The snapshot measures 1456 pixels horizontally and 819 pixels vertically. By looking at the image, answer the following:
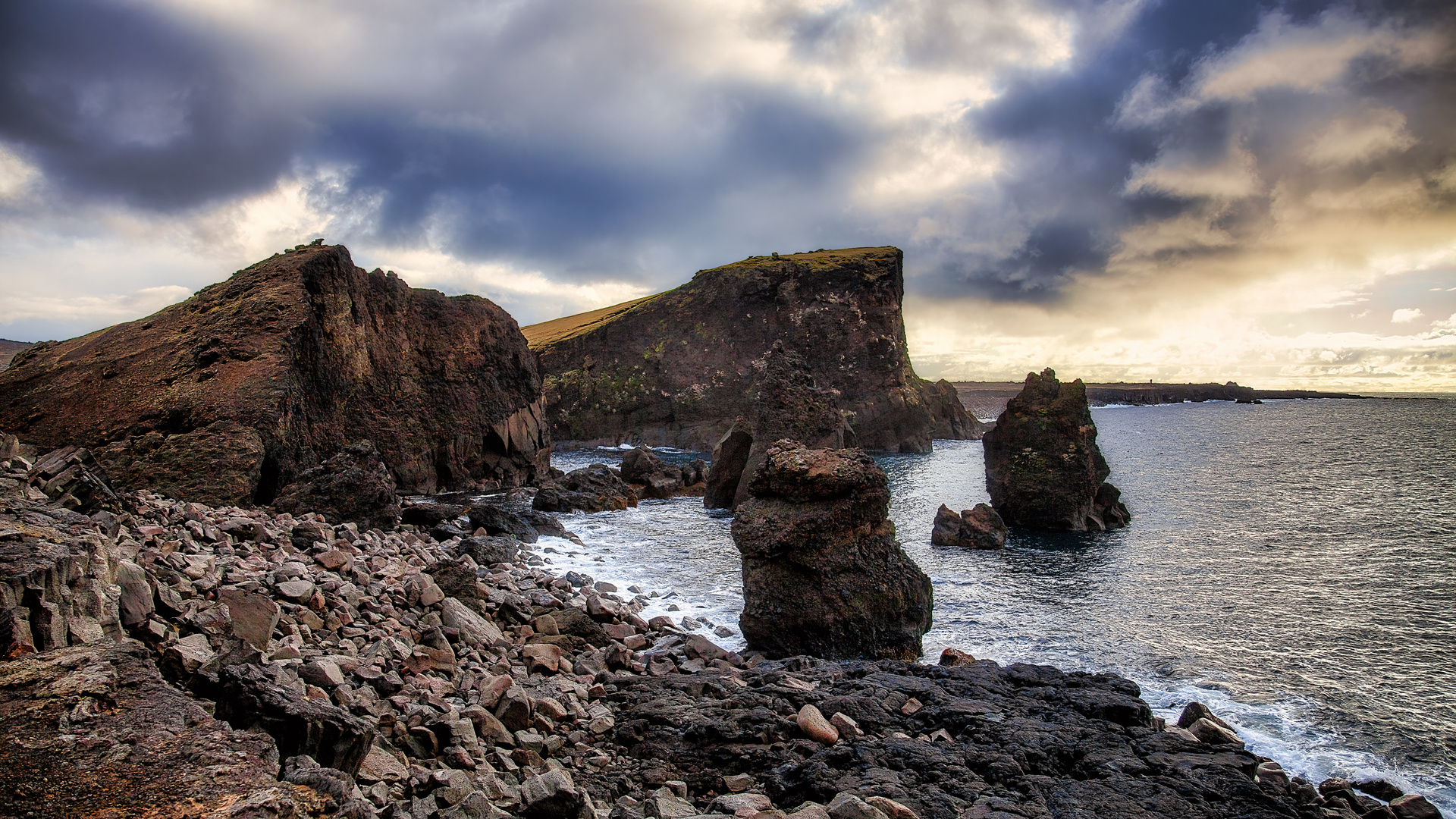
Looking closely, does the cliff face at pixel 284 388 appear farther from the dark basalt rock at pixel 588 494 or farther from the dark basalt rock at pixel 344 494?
the dark basalt rock at pixel 588 494

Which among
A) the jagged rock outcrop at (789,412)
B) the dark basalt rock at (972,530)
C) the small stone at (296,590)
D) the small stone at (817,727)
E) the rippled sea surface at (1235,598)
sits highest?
the jagged rock outcrop at (789,412)

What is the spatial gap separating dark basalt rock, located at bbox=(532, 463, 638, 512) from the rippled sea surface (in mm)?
1101

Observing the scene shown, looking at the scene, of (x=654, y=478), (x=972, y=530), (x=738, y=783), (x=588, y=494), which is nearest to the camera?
(x=738, y=783)

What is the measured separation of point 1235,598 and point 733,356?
240 feet

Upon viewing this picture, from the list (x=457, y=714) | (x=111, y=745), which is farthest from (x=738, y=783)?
(x=111, y=745)

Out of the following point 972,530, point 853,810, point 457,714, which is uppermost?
point 457,714

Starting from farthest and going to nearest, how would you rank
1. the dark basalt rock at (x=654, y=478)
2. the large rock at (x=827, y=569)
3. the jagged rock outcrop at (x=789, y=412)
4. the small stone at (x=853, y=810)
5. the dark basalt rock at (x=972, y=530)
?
1. the dark basalt rock at (x=654, y=478)
2. the jagged rock outcrop at (x=789, y=412)
3. the dark basalt rock at (x=972, y=530)
4. the large rock at (x=827, y=569)
5. the small stone at (x=853, y=810)

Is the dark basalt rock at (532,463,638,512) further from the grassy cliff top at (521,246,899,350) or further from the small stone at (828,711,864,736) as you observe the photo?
the grassy cliff top at (521,246,899,350)

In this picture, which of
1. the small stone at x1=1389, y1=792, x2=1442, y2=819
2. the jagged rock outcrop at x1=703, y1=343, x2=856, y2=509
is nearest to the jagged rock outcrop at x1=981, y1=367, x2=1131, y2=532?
the jagged rock outcrop at x1=703, y1=343, x2=856, y2=509

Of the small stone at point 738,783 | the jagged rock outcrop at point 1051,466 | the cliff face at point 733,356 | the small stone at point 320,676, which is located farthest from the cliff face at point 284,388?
the cliff face at point 733,356

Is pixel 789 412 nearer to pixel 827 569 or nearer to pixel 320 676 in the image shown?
pixel 827 569

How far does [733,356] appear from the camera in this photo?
90188 mm

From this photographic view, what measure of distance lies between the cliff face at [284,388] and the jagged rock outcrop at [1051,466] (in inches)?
1032

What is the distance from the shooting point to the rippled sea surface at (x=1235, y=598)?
1196cm
